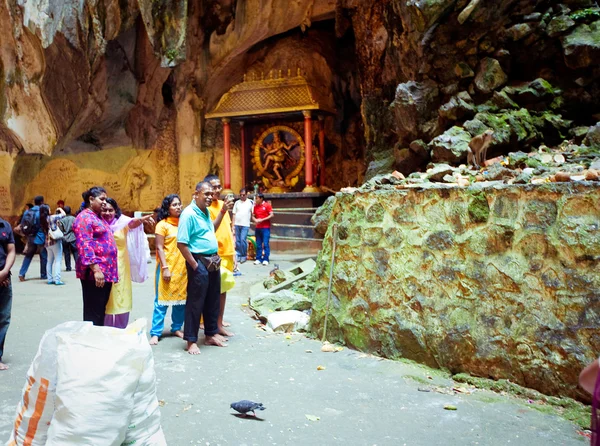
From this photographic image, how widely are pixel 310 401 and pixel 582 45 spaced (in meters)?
7.17

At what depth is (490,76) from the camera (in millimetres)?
9062

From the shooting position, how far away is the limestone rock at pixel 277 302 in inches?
257

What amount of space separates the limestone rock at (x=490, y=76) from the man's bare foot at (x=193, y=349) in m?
6.69

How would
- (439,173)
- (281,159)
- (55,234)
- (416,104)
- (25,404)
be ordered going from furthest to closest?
(281,159), (416,104), (55,234), (439,173), (25,404)

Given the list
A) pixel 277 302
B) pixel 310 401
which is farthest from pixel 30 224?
pixel 310 401

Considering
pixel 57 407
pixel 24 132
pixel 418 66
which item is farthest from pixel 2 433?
pixel 24 132

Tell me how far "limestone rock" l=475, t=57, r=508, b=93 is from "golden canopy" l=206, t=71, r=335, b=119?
6259 mm

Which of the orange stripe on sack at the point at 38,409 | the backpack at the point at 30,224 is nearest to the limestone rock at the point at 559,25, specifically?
the orange stripe on sack at the point at 38,409

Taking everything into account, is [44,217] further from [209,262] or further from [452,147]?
[452,147]

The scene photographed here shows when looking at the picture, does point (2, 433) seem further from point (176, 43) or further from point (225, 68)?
point (225, 68)

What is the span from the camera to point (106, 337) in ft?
7.61

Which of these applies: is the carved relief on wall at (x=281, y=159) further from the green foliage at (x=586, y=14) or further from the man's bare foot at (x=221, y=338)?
the man's bare foot at (x=221, y=338)

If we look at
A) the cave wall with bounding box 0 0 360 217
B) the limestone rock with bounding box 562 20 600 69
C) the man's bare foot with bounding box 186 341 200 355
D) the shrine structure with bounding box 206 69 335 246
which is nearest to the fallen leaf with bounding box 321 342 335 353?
the man's bare foot with bounding box 186 341 200 355

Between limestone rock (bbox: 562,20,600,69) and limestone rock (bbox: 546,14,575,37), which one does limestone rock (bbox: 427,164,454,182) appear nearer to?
limestone rock (bbox: 562,20,600,69)
